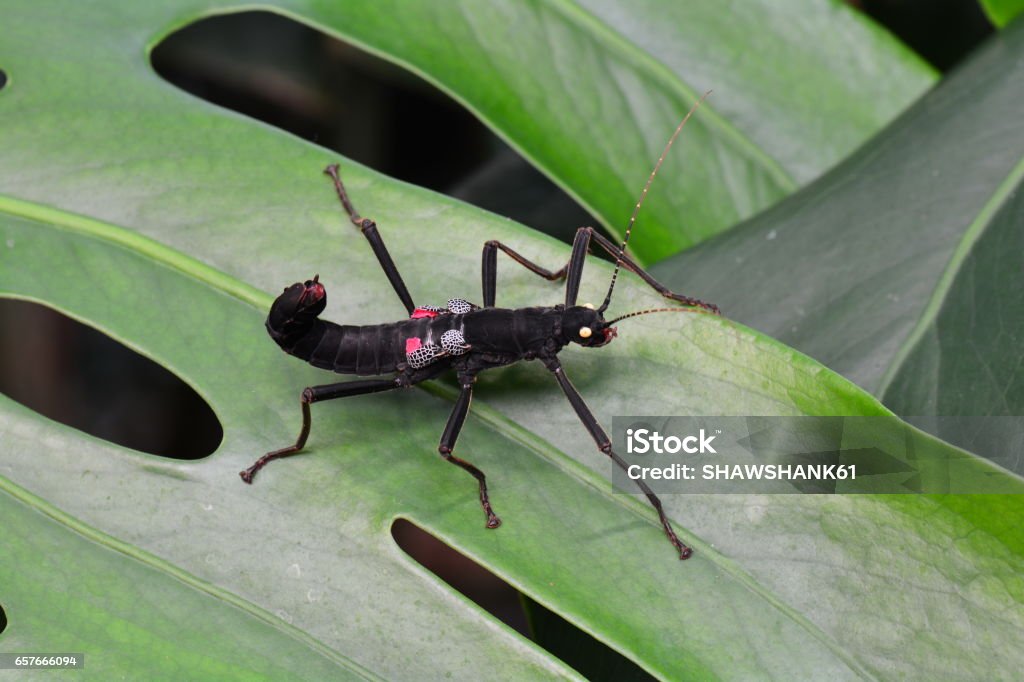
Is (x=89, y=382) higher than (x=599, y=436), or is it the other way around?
(x=599, y=436)

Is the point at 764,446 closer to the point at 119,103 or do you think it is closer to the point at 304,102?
the point at 119,103

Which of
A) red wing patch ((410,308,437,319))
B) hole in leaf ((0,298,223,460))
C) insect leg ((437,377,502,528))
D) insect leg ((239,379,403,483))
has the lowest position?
hole in leaf ((0,298,223,460))

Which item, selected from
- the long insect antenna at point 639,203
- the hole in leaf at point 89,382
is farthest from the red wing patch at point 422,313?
the hole in leaf at point 89,382

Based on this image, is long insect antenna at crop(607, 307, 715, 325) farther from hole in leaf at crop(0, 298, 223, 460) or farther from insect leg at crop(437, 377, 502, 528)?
hole in leaf at crop(0, 298, 223, 460)

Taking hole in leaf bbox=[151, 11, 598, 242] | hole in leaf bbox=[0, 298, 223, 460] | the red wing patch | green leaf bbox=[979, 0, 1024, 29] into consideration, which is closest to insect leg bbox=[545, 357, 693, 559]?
the red wing patch

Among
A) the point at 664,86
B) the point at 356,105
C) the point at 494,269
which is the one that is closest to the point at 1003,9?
the point at 664,86

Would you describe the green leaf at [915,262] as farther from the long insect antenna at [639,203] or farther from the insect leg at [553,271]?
the insect leg at [553,271]

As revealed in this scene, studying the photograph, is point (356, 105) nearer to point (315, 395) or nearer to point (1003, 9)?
point (315, 395)

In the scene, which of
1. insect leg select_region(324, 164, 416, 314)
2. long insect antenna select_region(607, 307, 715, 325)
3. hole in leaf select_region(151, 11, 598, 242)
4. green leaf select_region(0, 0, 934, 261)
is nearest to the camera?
long insect antenna select_region(607, 307, 715, 325)
